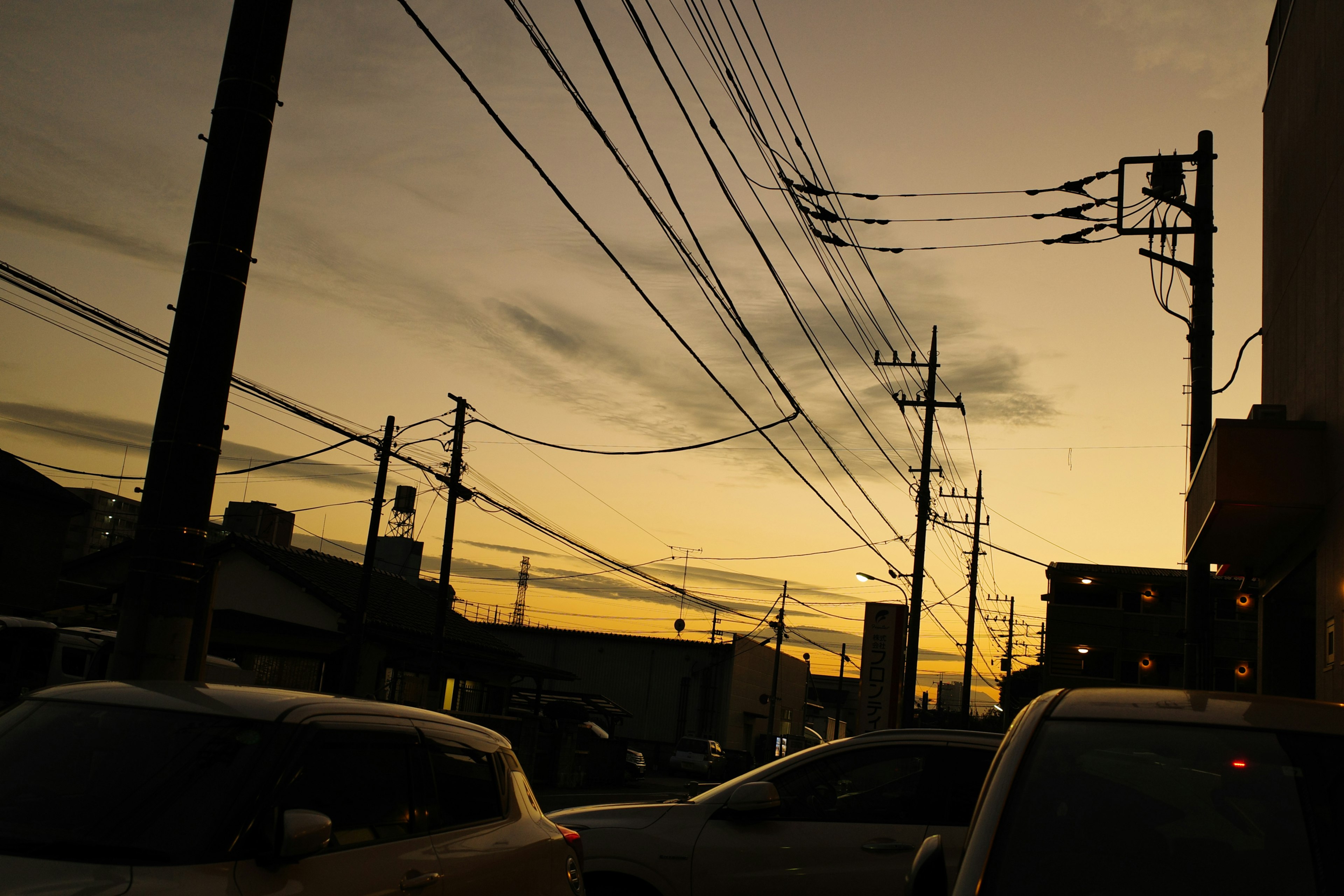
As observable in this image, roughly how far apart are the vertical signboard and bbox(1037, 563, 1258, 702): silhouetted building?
38474 millimetres

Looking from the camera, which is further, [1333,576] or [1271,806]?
[1333,576]

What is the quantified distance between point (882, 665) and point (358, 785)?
25.5 m

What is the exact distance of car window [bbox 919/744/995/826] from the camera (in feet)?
22.6

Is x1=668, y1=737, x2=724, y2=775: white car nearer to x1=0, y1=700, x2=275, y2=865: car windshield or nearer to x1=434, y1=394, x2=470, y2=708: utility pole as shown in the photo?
x1=434, y1=394, x2=470, y2=708: utility pole

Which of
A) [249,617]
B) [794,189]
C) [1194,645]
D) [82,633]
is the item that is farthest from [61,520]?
[1194,645]

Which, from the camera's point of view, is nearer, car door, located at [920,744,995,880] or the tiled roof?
car door, located at [920,744,995,880]

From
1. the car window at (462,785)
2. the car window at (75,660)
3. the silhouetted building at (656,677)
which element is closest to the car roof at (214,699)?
the car window at (462,785)

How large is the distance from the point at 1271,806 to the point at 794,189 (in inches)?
494

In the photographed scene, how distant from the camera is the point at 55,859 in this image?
3756mm

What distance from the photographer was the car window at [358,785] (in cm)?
452

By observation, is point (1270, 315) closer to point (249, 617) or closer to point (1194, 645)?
point (1194, 645)

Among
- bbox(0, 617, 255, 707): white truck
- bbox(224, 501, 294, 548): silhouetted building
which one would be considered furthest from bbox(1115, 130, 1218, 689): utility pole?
bbox(224, 501, 294, 548): silhouetted building

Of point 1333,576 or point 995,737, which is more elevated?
point 1333,576

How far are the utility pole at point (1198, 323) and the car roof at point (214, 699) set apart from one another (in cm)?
1298
